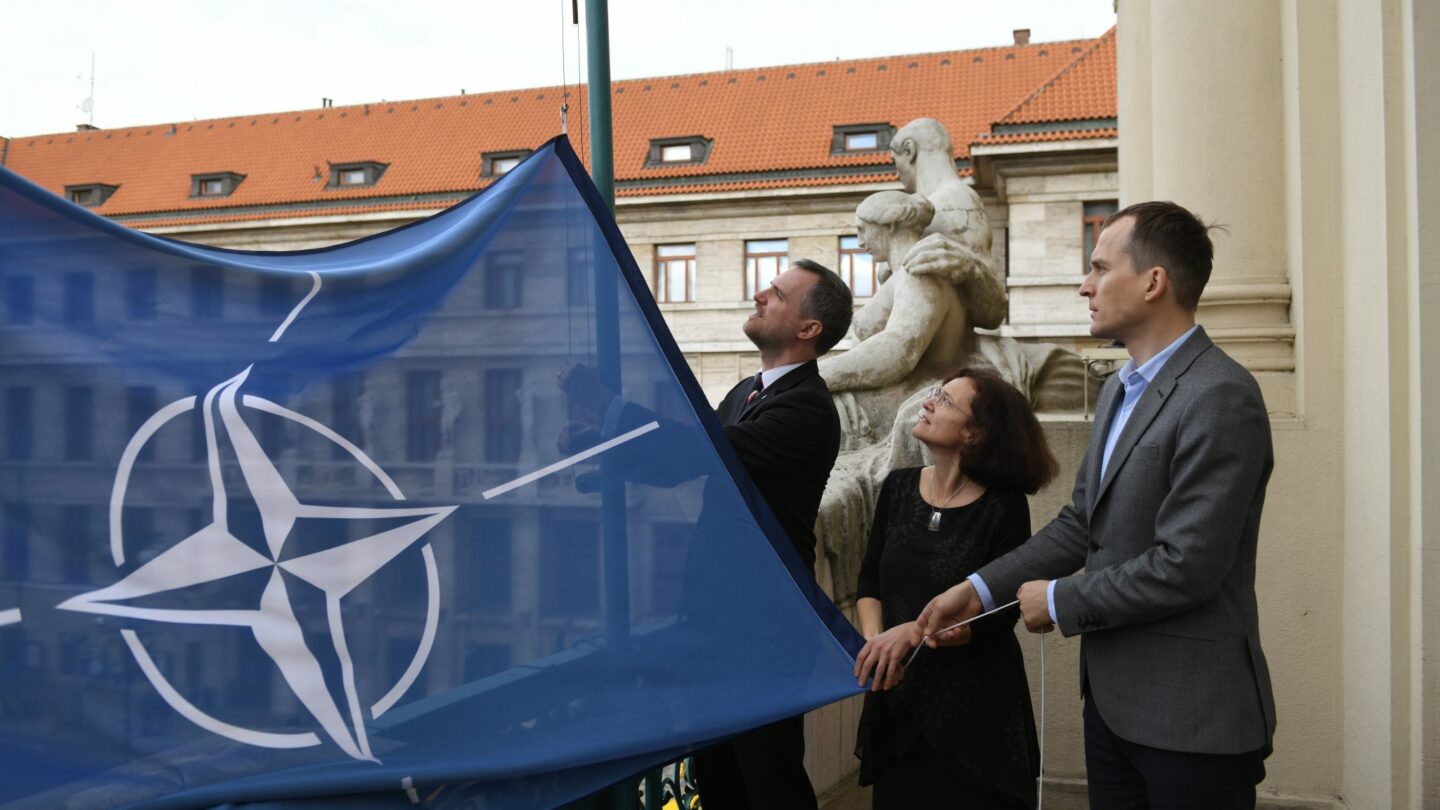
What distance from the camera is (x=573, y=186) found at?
2879 mm

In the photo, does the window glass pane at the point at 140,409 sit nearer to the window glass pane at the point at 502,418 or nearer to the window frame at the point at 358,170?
the window glass pane at the point at 502,418

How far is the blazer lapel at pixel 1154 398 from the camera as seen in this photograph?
94.0 inches

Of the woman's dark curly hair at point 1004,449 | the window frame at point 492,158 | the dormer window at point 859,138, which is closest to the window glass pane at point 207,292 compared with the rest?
the woman's dark curly hair at point 1004,449

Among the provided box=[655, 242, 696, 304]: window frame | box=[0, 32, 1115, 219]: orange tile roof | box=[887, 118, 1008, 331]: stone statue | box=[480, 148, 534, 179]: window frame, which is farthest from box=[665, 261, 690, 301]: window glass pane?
box=[887, 118, 1008, 331]: stone statue

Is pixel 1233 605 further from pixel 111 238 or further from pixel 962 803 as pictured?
pixel 111 238

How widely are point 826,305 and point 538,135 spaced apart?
4047cm

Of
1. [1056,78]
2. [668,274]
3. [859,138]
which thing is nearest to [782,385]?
[1056,78]

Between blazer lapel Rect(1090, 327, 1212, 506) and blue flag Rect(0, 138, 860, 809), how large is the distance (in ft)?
2.35

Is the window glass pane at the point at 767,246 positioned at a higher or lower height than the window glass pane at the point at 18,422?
higher

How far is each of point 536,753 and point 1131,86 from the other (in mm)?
6172

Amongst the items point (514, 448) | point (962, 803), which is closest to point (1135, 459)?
point (962, 803)

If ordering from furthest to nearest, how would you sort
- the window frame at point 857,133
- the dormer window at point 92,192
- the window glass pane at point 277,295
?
1. the dormer window at point 92,192
2. the window frame at point 857,133
3. the window glass pane at point 277,295

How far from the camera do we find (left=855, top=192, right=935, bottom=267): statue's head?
6.65 metres

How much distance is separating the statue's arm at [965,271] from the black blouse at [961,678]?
3217 millimetres
